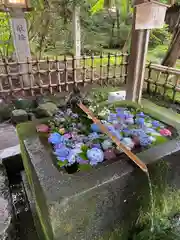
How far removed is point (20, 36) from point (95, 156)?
12.0 feet

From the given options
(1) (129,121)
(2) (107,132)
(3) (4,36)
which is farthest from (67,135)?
(3) (4,36)

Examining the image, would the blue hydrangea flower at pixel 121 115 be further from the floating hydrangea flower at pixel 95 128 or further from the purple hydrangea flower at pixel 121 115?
the floating hydrangea flower at pixel 95 128

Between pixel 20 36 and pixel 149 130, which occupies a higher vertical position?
pixel 20 36

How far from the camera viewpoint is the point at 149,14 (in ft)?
6.55

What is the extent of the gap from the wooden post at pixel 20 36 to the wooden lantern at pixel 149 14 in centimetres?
263

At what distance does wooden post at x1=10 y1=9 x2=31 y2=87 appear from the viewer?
3688 millimetres

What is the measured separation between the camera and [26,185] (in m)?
1.89

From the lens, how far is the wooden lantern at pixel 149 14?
1.96 metres

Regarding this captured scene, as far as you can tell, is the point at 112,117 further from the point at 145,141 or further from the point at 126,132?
the point at 145,141

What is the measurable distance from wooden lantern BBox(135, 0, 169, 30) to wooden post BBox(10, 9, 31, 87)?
2.63 m

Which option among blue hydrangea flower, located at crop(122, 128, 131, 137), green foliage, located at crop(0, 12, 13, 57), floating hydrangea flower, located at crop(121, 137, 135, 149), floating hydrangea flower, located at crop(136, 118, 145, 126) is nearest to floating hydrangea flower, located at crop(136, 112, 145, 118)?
floating hydrangea flower, located at crop(136, 118, 145, 126)

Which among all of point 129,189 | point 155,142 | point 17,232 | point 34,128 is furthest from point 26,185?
point 155,142

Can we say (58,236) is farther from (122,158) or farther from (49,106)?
(49,106)

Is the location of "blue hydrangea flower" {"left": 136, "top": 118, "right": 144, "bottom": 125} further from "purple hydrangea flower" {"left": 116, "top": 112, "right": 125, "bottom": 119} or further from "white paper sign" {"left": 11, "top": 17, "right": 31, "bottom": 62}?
"white paper sign" {"left": 11, "top": 17, "right": 31, "bottom": 62}
